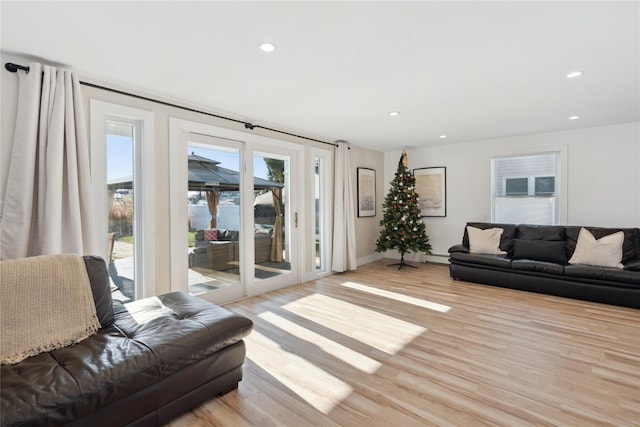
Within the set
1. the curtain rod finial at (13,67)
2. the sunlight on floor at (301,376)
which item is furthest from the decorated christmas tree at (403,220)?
the curtain rod finial at (13,67)

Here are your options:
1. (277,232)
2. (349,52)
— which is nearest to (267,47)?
(349,52)

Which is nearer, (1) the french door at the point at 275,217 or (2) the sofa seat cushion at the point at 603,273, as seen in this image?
(2) the sofa seat cushion at the point at 603,273

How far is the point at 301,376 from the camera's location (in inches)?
88.2

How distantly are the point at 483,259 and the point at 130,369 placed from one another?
4597mm

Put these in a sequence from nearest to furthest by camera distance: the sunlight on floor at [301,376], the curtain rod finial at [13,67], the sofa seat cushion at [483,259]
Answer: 1. the sunlight on floor at [301,376]
2. the curtain rod finial at [13,67]
3. the sofa seat cushion at [483,259]

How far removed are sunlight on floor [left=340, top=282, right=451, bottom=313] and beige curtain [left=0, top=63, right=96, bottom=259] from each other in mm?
3243

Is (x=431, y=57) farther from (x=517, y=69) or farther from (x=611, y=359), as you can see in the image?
(x=611, y=359)

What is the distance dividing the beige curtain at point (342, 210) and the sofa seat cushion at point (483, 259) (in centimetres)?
178

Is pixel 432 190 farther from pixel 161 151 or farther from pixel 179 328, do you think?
pixel 179 328

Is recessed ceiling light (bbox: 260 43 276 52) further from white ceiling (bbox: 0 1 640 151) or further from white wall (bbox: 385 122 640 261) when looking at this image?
white wall (bbox: 385 122 640 261)

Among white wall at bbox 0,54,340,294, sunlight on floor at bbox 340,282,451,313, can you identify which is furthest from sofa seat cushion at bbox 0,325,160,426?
sunlight on floor at bbox 340,282,451,313

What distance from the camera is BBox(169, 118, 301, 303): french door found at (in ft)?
A: 11.1

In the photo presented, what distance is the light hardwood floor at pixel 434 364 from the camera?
6.01 feet

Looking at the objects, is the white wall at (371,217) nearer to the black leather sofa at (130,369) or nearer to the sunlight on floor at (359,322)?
the sunlight on floor at (359,322)
